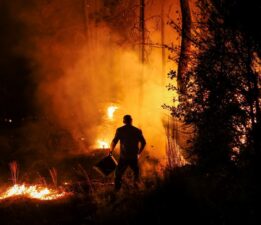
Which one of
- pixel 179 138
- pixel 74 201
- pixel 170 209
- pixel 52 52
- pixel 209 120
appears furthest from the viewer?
pixel 52 52

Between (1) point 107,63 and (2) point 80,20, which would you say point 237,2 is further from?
(2) point 80,20

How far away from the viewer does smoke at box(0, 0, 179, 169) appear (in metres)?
17.8

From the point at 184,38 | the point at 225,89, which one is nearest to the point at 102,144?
the point at 184,38

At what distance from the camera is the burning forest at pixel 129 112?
7.21 meters

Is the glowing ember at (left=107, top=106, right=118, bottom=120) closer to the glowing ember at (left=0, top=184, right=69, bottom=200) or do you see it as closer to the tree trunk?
the tree trunk

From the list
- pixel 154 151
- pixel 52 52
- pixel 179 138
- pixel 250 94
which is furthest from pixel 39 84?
pixel 250 94

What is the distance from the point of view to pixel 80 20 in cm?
2297

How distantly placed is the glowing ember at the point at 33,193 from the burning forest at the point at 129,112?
0.05m

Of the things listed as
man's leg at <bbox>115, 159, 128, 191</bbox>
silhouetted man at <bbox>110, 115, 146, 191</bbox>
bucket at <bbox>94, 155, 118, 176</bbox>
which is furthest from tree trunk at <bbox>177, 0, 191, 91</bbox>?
bucket at <bbox>94, 155, 118, 176</bbox>

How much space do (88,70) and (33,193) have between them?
12.1 metres

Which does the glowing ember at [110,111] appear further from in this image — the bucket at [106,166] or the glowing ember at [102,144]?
the bucket at [106,166]

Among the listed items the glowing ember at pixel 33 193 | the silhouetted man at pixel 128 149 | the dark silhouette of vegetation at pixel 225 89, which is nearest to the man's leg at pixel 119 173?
the silhouetted man at pixel 128 149

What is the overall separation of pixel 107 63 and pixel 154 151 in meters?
7.11

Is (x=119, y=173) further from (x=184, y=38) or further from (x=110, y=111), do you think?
(x=110, y=111)
